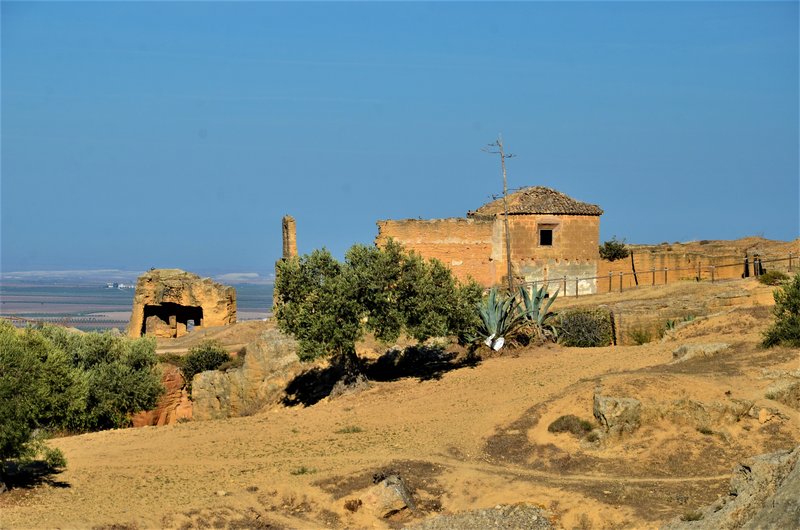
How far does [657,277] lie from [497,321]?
15.8m

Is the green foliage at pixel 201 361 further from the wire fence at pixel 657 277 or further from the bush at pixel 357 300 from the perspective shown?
the wire fence at pixel 657 277

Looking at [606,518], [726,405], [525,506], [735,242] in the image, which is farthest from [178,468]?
[735,242]

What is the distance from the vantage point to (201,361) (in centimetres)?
3469

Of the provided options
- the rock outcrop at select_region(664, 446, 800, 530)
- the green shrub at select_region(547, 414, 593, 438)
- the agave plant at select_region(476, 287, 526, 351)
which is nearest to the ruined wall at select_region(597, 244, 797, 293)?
the agave plant at select_region(476, 287, 526, 351)

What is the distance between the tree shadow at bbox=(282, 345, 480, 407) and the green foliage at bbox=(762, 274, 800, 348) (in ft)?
24.8

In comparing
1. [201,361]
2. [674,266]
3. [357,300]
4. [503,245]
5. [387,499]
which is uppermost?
[503,245]

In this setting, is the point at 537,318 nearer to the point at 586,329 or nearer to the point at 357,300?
the point at 586,329

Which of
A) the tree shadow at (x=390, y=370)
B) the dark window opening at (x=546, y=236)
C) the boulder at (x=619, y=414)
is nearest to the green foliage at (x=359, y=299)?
the tree shadow at (x=390, y=370)

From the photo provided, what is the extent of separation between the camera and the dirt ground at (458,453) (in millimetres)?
18344

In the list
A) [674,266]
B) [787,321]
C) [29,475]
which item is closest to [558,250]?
[674,266]

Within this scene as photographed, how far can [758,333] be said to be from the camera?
26.7 m

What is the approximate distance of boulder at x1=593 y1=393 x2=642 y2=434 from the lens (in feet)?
68.1

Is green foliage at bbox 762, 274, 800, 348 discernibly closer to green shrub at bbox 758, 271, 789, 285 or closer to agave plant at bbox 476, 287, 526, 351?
agave plant at bbox 476, 287, 526, 351

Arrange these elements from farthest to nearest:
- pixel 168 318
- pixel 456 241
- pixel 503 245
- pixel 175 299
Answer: pixel 168 318 < pixel 175 299 < pixel 503 245 < pixel 456 241
